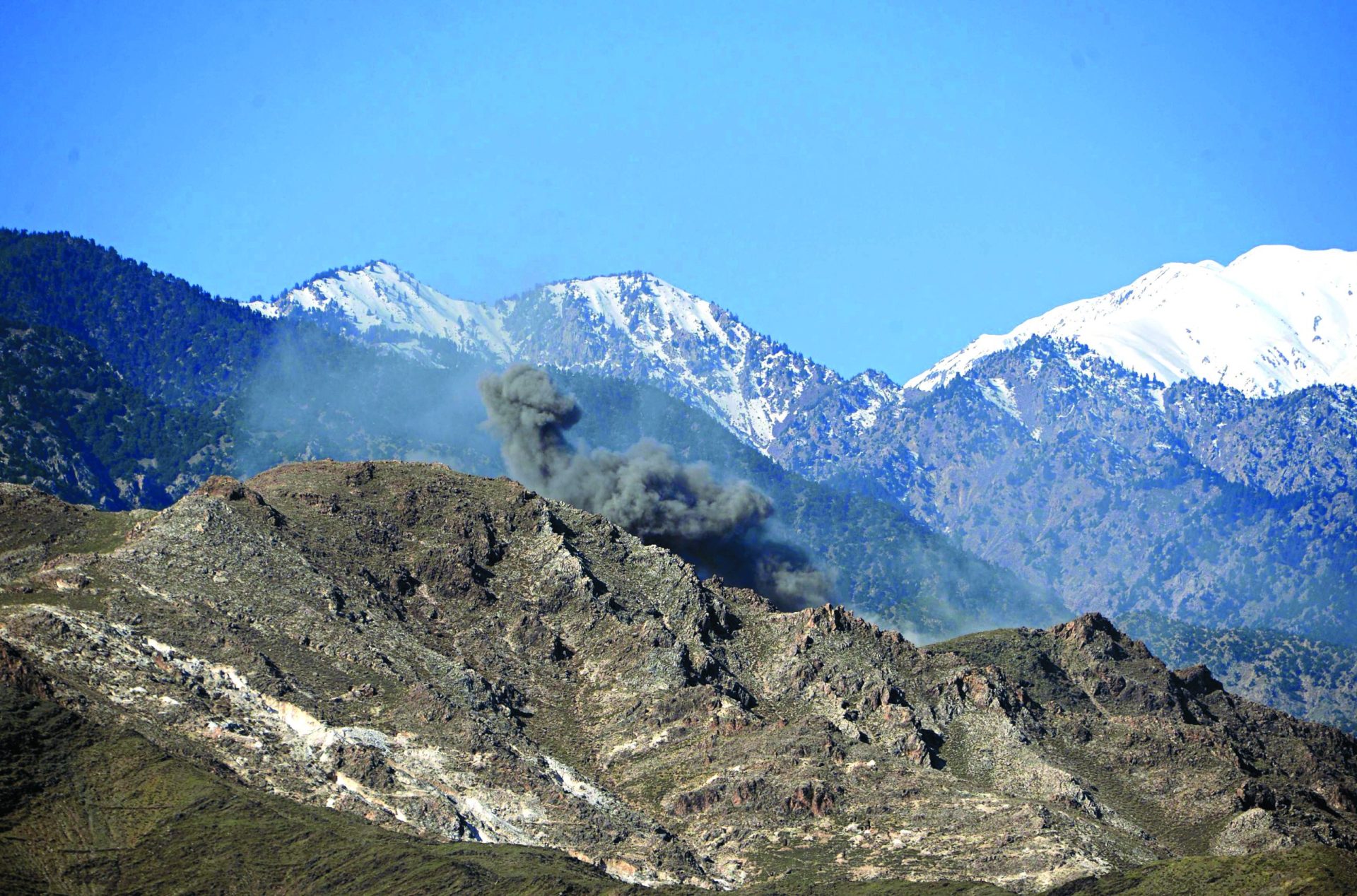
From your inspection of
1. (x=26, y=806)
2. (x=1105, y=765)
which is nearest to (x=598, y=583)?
(x=1105, y=765)

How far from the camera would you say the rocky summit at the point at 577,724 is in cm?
15312

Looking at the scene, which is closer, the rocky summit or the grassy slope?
the grassy slope

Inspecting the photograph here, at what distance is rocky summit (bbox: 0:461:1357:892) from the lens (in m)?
153

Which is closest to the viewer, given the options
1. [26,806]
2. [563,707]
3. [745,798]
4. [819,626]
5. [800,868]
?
[26,806]

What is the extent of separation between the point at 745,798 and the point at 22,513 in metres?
73.9

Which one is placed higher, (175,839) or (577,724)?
(577,724)

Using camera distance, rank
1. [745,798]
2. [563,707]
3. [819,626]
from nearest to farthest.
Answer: [745,798] → [563,707] → [819,626]

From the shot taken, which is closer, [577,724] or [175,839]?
[175,839]

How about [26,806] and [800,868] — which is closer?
[26,806]

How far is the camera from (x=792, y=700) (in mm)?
187625

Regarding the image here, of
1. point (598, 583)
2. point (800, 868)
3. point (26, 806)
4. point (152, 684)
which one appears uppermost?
point (598, 583)

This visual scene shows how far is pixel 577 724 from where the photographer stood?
18000 centimetres

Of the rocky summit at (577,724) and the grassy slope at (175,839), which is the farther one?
the rocky summit at (577,724)

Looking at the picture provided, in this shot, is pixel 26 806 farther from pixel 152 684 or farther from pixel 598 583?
pixel 598 583
